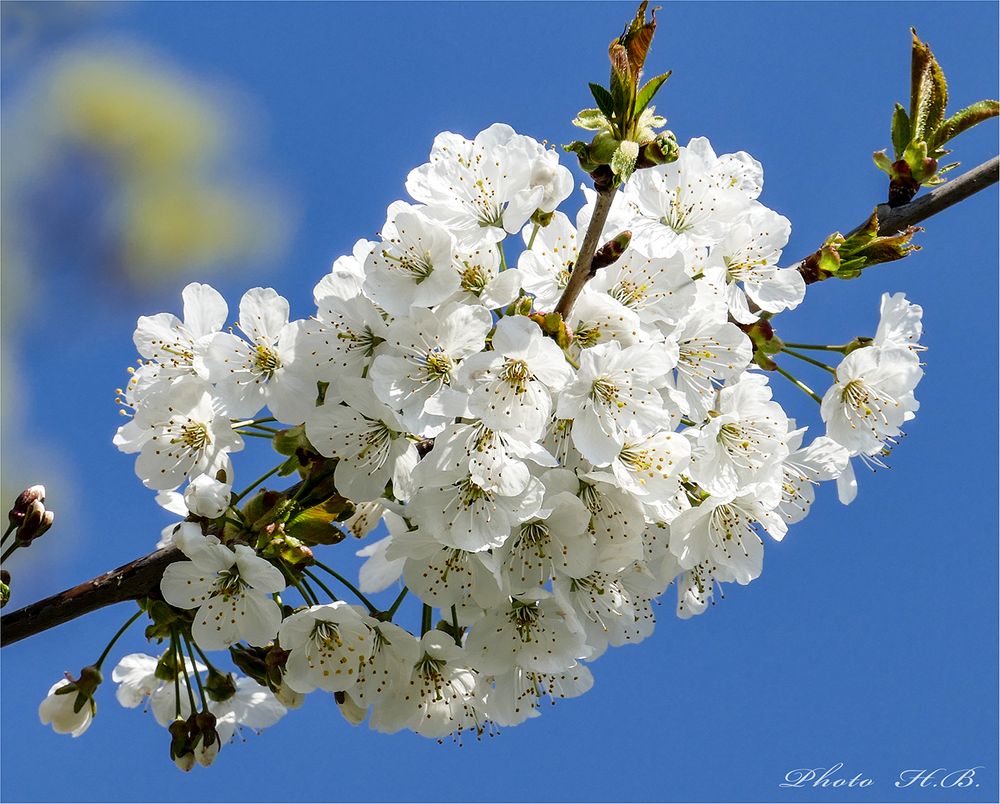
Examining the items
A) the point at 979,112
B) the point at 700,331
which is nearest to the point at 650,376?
the point at 700,331

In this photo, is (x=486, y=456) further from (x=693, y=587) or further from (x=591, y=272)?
(x=693, y=587)

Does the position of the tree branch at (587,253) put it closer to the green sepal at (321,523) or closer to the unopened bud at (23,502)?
the green sepal at (321,523)

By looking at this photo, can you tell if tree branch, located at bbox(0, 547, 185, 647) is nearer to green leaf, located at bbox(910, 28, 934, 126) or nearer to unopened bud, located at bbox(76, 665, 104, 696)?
unopened bud, located at bbox(76, 665, 104, 696)

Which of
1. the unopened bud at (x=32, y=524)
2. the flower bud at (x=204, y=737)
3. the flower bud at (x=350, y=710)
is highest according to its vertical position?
the unopened bud at (x=32, y=524)

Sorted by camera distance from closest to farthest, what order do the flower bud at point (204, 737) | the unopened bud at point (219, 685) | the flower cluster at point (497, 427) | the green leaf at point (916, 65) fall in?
the flower cluster at point (497, 427) → the green leaf at point (916, 65) → the flower bud at point (204, 737) → the unopened bud at point (219, 685)

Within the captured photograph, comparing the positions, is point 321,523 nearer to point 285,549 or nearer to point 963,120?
point 285,549

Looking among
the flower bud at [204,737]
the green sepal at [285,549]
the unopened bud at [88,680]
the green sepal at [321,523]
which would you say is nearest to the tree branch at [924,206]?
the green sepal at [321,523]
